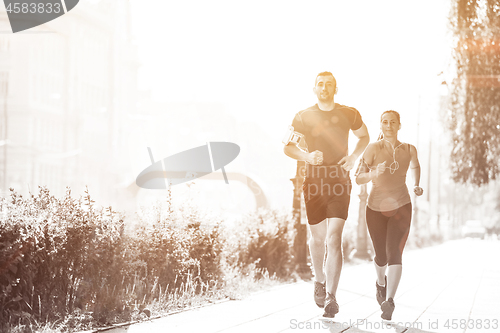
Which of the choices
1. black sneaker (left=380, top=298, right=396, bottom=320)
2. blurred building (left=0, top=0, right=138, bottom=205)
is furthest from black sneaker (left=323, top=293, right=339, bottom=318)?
blurred building (left=0, top=0, right=138, bottom=205)

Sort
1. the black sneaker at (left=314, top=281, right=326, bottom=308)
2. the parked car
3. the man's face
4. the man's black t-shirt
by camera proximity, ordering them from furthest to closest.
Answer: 1. the parked car
2. the black sneaker at (left=314, top=281, right=326, bottom=308)
3. the man's black t-shirt
4. the man's face

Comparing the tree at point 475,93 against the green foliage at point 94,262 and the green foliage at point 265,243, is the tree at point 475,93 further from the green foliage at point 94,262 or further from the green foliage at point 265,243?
the green foliage at point 94,262

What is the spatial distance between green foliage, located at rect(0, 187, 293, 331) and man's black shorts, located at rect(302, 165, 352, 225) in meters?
2.00

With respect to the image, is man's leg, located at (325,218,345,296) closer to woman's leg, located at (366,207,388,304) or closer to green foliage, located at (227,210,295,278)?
woman's leg, located at (366,207,388,304)

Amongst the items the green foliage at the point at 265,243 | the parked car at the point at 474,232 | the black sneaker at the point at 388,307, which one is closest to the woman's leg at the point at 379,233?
the black sneaker at the point at 388,307

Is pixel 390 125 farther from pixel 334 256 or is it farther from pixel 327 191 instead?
pixel 334 256

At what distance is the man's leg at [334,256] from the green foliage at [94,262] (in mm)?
1907

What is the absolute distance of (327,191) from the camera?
592 cm

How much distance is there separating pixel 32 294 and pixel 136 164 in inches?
2180

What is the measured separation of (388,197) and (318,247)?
2.50ft

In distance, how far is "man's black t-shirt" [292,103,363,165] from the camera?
568 centimetres

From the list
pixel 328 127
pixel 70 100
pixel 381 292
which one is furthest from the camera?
pixel 70 100

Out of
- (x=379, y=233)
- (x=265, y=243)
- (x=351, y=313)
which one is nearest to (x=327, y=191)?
(x=379, y=233)

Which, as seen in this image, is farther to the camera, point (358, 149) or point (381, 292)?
point (381, 292)
